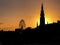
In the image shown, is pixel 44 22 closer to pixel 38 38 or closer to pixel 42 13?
pixel 42 13

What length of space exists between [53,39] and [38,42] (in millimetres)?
→ 4072

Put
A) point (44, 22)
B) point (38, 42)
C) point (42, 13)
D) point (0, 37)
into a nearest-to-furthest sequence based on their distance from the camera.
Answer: point (38, 42) → point (0, 37) → point (44, 22) → point (42, 13)

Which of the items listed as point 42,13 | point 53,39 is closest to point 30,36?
point 53,39

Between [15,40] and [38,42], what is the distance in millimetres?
5058

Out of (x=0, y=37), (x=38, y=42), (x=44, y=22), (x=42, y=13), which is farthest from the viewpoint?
(x=42, y=13)

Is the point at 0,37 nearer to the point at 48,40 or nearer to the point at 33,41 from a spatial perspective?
the point at 33,41

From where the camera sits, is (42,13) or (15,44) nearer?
(15,44)

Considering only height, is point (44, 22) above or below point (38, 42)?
above

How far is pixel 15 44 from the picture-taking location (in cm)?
4075

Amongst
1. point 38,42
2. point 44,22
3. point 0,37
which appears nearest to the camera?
point 38,42

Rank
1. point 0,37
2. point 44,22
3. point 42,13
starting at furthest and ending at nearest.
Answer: point 42,13
point 44,22
point 0,37

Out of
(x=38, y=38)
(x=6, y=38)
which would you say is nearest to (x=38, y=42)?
(x=38, y=38)

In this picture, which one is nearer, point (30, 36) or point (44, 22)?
point (30, 36)

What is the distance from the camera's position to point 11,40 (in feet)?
135
